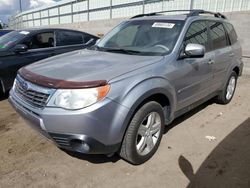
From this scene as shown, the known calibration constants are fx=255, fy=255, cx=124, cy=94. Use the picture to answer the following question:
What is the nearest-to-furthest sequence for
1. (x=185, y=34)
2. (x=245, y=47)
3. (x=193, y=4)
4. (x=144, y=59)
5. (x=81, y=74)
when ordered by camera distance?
(x=81, y=74) < (x=144, y=59) < (x=185, y=34) < (x=245, y=47) < (x=193, y=4)

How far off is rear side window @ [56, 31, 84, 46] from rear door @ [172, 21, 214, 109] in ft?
12.1

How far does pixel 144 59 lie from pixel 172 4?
9022 mm

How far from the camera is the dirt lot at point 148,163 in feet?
9.45

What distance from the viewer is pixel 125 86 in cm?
271

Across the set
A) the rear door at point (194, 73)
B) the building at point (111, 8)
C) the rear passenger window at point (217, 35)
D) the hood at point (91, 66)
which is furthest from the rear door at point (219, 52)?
the building at point (111, 8)

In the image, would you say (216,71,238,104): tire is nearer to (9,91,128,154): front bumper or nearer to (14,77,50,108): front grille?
(9,91,128,154): front bumper

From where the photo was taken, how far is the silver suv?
2549 mm

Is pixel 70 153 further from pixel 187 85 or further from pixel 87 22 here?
pixel 87 22

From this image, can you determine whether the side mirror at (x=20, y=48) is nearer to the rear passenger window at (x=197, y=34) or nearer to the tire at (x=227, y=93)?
the rear passenger window at (x=197, y=34)

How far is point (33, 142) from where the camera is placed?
369 cm

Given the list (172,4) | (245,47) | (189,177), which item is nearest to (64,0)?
(172,4)

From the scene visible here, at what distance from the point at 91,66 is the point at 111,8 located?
1371cm

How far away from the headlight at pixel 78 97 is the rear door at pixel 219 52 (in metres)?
2.55

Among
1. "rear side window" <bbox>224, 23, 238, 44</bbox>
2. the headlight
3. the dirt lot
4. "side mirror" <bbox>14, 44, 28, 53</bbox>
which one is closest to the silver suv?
the headlight
